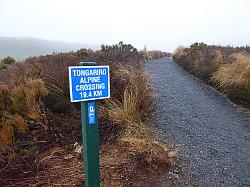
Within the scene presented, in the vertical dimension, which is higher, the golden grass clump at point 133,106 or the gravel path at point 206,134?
the golden grass clump at point 133,106

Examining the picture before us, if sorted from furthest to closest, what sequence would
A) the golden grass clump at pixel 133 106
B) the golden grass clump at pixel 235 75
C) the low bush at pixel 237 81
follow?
the golden grass clump at pixel 235 75 → the low bush at pixel 237 81 → the golden grass clump at pixel 133 106

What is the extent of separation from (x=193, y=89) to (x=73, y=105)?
160 inches

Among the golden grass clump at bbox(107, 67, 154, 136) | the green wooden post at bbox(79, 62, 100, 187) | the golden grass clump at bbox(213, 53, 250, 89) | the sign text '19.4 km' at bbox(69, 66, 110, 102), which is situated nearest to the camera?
the sign text '19.4 km' at bbox(69, 66, 110, 102)

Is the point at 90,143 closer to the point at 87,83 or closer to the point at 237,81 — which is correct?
the point at 87,83

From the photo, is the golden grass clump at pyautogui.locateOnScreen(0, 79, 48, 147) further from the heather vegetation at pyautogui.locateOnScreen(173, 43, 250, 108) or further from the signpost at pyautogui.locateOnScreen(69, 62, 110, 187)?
the heather vegetation at pyautogui.locateOnScreen(173, 43, 250, 108)

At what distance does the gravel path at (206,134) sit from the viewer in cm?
425

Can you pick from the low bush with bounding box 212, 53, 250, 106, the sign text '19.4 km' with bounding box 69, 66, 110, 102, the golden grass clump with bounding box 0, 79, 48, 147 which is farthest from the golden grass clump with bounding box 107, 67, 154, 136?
the low bush with bounding box 212, 53, 250, 106

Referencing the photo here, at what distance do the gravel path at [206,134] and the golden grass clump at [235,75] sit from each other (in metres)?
0.38

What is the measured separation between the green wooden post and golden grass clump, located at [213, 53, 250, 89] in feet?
18.1

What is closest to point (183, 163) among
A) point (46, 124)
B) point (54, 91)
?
point (46, 124)

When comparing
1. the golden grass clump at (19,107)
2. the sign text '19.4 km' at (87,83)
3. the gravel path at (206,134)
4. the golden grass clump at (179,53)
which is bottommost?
the gravel path at (206,134)

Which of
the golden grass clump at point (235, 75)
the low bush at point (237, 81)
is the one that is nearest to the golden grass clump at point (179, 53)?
the golden grass clump at point (235, 75)

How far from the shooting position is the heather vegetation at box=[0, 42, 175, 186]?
4.18 meters

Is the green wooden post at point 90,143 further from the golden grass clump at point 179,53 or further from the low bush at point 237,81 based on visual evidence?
the golden grass clump at point 179,53
